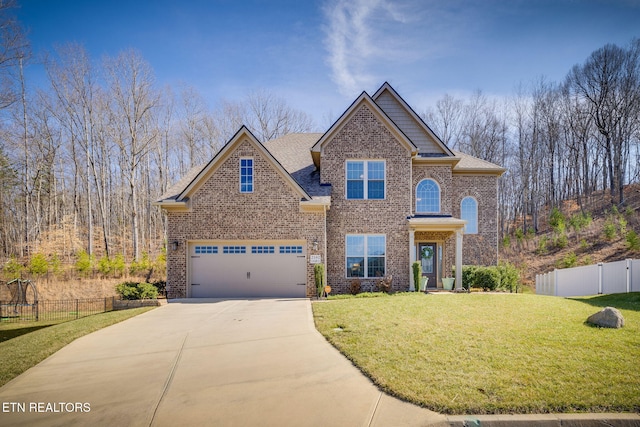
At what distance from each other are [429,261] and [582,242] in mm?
14729

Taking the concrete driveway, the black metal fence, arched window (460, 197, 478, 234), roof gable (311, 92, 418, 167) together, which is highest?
roof gable (311, 92, 418, 167)

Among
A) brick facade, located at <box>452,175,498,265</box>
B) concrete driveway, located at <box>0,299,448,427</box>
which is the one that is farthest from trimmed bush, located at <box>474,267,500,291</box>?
concrete driveway, located at <box>0,299,448,427</box>

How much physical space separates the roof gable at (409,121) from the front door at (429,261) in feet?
15.7

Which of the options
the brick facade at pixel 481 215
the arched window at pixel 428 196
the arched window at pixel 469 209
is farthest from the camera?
the arched window at pixel 469 209

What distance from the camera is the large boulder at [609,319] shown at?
8578mm

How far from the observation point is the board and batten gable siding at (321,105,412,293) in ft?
58.3

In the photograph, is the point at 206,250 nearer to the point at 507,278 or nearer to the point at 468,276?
the point at 468,276

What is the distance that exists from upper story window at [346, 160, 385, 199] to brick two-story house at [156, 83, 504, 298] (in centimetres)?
5

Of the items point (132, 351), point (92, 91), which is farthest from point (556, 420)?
point (92, 91)

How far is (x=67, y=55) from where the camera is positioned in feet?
97.1

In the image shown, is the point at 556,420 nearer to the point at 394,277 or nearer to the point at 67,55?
the point at 394,277

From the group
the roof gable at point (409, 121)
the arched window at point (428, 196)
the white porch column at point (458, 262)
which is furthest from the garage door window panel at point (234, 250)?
the roof gable at point (409, 121)

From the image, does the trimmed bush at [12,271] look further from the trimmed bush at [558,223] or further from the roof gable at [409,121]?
the trimmed bush at [558,223]

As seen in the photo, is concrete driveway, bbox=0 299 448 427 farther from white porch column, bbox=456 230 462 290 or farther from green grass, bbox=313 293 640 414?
white porch column, bbox=456 230 462 290
